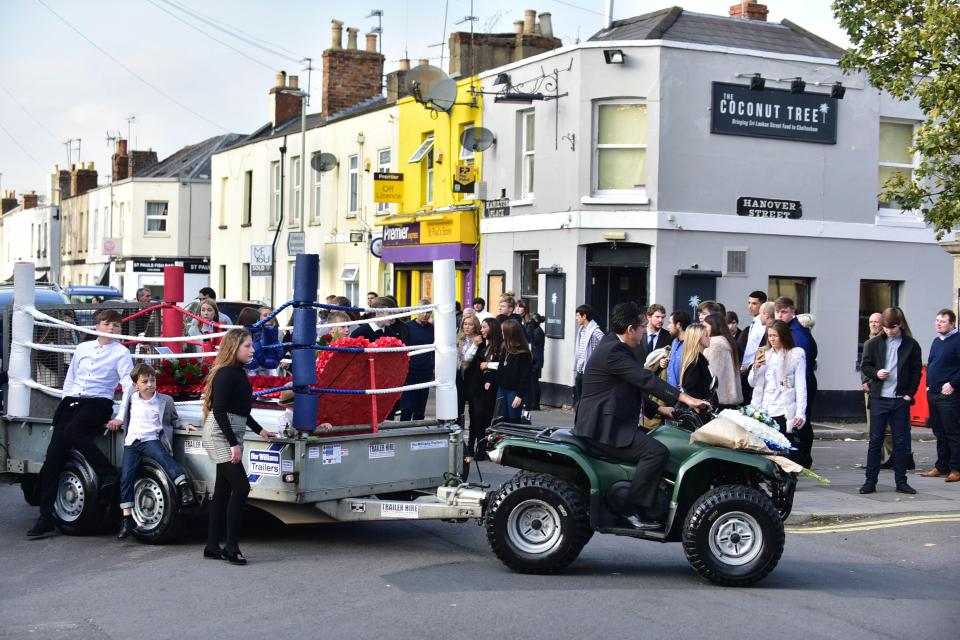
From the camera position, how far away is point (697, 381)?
11.8 meters

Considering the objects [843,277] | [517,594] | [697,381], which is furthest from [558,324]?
[517,594]

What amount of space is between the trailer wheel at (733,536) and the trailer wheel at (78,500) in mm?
4754

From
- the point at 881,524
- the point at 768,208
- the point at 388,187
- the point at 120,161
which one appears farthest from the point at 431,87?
the point at 120,161

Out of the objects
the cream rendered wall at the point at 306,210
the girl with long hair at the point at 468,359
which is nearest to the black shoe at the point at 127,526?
the girl with long hair at the point at 468,359

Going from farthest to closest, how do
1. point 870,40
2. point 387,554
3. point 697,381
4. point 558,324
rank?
point 558,324
point 870,40
point 697,381
point 387,554

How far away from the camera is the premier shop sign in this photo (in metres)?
22.5

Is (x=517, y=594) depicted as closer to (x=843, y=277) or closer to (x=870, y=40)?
(x=870, y=40)

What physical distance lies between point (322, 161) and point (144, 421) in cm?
2391

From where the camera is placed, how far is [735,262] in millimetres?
22609

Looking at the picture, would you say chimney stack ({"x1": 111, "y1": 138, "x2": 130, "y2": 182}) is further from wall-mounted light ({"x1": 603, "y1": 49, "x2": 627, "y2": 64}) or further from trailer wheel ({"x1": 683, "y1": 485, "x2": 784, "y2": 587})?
trailer wheel ({"x1": 683, "y1": 485, "x2": 784, "y2": 587})

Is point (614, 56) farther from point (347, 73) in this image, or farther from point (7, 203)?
point (7, 203)

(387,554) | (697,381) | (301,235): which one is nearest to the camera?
(387,554)

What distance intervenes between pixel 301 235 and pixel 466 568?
21349 mm

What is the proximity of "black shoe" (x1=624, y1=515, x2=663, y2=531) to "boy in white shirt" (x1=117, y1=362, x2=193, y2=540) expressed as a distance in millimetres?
3351
